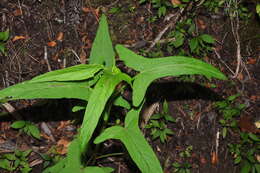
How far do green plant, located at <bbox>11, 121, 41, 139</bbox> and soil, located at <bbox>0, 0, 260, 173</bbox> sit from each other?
0.28 ft

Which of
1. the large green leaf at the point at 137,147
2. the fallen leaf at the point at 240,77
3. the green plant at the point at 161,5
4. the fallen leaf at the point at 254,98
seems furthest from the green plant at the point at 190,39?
the large green leaf at the point at 137,147

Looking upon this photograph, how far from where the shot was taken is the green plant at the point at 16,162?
3.22m

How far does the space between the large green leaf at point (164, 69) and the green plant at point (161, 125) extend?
1387mm

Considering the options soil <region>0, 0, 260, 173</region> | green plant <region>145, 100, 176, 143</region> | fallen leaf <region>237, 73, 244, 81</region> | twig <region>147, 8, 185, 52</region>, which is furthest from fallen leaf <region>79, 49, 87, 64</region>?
fallen leaf <region>237, 73, 244, 81</region>

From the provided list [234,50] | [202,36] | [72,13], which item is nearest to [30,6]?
[72,13]

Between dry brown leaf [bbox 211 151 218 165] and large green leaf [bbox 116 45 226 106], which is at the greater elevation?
large green leaf [bbox 116 45 226 106]

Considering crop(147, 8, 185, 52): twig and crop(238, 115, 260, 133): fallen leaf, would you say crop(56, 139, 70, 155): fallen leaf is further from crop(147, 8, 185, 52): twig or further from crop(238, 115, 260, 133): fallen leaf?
crop(238, 115, 260, 133): fallen leaf

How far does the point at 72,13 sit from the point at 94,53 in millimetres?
1392

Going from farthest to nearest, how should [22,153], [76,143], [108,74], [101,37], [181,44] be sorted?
[181,44], [22,153], [76,143], [101,37], [108,74]

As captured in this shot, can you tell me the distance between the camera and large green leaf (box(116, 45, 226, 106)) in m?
2.06

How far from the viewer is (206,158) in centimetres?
343

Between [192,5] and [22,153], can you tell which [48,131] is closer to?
[22,153]

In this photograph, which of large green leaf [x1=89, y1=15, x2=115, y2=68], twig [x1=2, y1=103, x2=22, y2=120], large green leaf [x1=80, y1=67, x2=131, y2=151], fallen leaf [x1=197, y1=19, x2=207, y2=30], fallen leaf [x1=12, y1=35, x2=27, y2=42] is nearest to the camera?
large green leaf [x1=80, y1=67, x2=131, y2=151]

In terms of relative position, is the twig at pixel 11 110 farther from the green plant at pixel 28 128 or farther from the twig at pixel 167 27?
the twig at pixel 167 27
